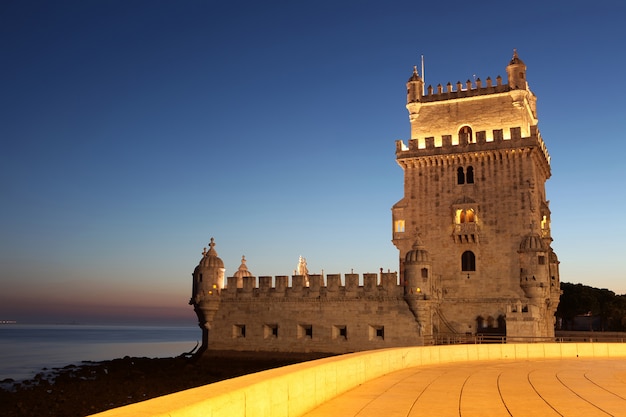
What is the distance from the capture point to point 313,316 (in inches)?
1574

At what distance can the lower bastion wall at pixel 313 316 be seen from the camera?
3797 centimetres

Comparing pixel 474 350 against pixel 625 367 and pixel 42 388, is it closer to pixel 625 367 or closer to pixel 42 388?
pixel 625 367

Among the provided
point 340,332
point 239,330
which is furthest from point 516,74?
point 239,330

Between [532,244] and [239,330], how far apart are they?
21.0m

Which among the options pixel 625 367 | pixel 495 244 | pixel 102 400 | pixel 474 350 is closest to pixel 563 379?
pixel 625 367

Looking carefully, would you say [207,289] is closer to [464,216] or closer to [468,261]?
[468,261]

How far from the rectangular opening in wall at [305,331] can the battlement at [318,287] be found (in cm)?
197

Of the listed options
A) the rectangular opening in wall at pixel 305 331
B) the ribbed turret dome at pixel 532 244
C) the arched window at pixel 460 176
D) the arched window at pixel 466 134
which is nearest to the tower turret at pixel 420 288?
the rectangular opening in wall at pixel 305 331

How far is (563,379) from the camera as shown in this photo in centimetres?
1569

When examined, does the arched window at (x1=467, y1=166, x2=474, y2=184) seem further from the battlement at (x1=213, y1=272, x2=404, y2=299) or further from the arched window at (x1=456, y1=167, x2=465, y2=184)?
the battlement at (x1=213, y1=272, x2=404, y2=299)

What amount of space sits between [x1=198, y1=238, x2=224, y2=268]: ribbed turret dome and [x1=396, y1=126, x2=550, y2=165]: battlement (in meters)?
15.8

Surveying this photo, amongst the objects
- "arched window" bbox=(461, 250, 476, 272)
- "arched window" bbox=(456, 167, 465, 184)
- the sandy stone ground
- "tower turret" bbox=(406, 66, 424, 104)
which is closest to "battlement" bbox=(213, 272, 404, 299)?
the sandy stone ground

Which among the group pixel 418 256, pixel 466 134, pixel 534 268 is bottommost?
pixel 534 268

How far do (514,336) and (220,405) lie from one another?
31.9 m
